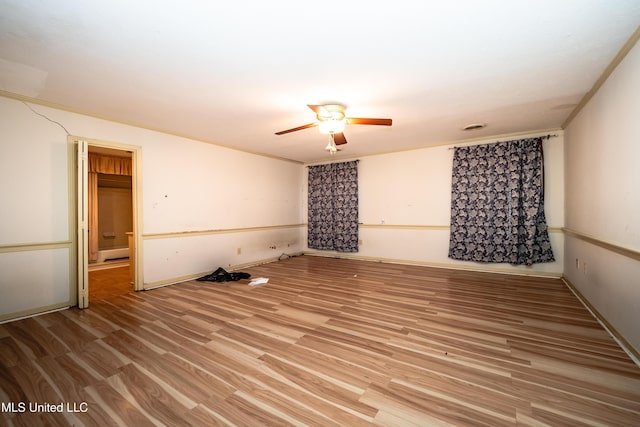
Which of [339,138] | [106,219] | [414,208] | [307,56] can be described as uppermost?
[307,56]

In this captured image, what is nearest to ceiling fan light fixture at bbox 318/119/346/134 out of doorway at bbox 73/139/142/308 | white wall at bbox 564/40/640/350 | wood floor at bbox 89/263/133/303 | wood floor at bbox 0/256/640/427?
wood floor at bbox 0/256/640/427

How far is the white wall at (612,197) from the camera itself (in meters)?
1.98

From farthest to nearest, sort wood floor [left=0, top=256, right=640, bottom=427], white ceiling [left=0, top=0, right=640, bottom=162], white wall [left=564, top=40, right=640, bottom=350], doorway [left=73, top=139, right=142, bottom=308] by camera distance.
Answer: doorway [left=73, top=139, right=142, bottom=308] → white wall [left=564, top=40, right=640, bottom=350] → white ceiling [left=0, top=0, right=640, bottom=162] → wood floor [left=0, top=256, right=640, bottom=427]

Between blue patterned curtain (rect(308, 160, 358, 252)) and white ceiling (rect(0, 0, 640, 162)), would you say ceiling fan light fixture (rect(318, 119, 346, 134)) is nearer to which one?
white ceiling (rect(0, 0, 640, 162))

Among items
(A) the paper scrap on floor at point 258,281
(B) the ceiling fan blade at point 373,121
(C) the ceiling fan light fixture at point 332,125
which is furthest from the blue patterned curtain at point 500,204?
(A) the paper scrap on floor at point 258,281

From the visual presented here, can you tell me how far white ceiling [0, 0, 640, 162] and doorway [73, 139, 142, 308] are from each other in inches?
34.3

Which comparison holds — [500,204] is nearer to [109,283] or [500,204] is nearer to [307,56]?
[307,56]

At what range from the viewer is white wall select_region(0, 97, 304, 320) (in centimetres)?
286

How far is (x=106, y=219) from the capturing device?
6.64 meters

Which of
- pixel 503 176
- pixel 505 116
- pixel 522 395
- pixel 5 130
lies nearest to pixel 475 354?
pixel 522 395

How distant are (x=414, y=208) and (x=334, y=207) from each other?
1815mm

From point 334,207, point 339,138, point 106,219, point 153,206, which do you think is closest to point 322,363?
point 339,138

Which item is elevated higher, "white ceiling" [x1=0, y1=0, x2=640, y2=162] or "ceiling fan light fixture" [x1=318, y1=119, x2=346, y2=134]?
"white ceiling" [x1=0, y1=0, x2=640, y2=162]

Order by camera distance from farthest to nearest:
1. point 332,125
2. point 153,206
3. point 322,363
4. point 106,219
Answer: point 106,219 → point 153,206 → point 332,125 → point 322,363
